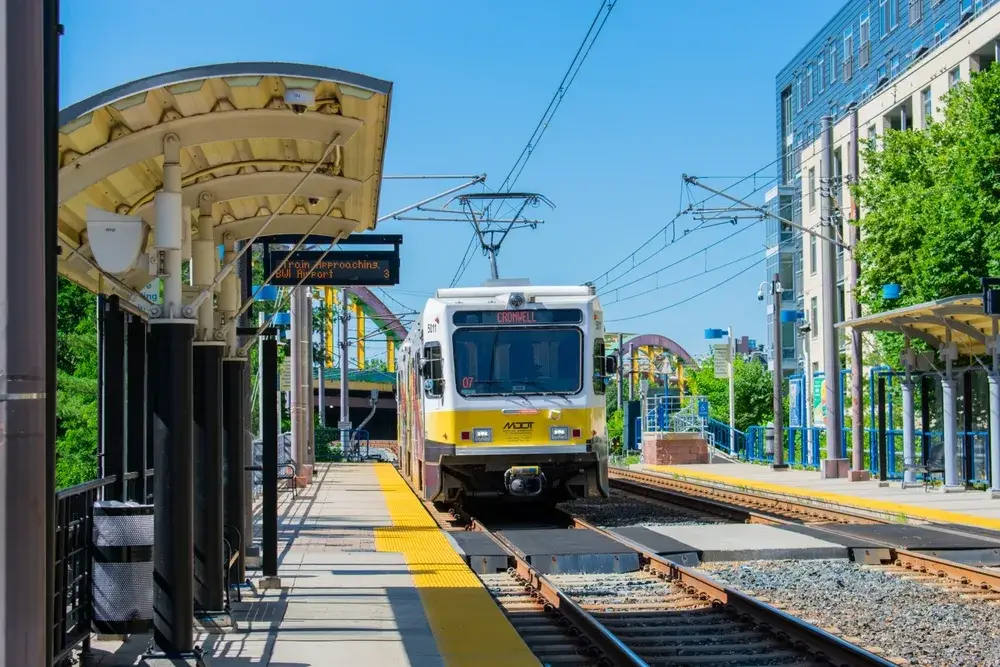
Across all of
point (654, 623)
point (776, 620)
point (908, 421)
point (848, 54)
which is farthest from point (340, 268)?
point (848, 54)

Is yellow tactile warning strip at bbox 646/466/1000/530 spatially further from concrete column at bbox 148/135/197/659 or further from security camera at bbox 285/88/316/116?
security camera at bbox 285/88/316/116

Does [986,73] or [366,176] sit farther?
[986,73]

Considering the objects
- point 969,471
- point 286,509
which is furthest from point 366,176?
point 969,471

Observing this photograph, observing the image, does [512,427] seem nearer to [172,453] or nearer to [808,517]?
[808,517]

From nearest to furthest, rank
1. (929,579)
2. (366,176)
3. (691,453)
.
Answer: (366,176)
(929,579)
(691,453)

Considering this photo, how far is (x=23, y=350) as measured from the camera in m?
4.41

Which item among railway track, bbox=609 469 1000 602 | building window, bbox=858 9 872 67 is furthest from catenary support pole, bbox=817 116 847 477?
building window, bbox=858 9 872 67

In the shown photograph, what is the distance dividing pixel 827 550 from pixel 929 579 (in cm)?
178

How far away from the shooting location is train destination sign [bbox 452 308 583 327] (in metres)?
18.8

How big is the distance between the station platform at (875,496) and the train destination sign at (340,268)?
8564 mm

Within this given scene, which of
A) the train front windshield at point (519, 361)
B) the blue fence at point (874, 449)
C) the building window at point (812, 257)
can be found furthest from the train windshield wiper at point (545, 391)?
the building window at point (812, 257)

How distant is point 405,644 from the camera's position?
28.5ft

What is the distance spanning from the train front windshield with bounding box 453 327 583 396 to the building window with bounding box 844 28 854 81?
39.4 metres

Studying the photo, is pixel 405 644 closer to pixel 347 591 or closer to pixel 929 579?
pixel 347 591
